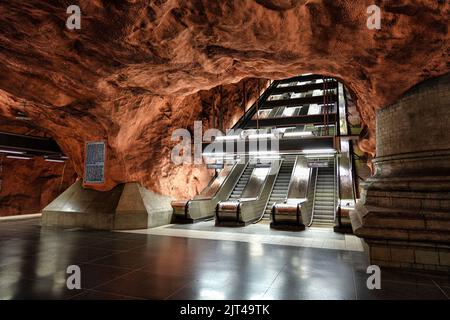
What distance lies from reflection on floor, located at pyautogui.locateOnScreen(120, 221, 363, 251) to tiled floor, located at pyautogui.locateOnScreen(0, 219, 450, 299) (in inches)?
13.8

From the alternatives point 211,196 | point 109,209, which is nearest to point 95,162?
point 109,209

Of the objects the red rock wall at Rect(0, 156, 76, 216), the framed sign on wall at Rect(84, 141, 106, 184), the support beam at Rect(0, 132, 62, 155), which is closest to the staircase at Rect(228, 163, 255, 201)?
the framed sign on wall at Rect(84, 141, 106, 184)

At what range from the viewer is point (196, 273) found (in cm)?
366

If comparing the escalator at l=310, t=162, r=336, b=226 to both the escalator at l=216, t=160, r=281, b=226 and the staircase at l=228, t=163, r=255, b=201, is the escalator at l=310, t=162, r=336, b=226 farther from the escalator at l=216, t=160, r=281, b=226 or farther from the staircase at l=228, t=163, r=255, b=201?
the staircase at l=228, t=163, r=255, b=201

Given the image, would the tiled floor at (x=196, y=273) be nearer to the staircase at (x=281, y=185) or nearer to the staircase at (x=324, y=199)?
the staircase at (x=324, y=199)

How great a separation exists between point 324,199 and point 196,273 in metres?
7.39

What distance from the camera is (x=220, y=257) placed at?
454 centimetres

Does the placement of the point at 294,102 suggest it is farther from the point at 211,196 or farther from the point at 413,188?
the point at 413,188

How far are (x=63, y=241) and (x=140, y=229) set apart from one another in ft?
6.82

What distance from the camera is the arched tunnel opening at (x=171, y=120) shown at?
3.70 m

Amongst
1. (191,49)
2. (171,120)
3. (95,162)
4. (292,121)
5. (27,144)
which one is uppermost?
(292,121)
